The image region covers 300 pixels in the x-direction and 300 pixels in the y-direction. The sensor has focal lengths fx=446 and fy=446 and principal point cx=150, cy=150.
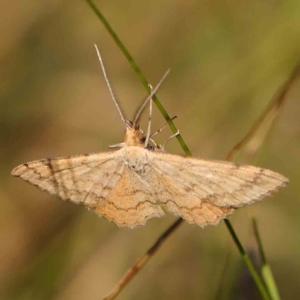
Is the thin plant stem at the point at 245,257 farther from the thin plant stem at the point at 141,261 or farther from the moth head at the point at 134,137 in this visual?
the moth head at the point at 134,137

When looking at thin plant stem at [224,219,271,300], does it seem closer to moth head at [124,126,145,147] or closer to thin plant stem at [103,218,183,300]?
thin plant stem at [103,218,183,300]

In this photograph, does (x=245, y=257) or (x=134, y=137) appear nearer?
(x=245, y=257)

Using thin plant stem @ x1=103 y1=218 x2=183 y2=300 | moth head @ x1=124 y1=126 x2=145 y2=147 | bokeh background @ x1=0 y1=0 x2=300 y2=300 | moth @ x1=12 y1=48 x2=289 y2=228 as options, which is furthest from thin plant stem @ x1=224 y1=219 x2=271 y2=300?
bokeh background @ x1=0 y1=0 x2=300 y2=300

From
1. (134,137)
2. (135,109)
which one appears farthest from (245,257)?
(135,109)

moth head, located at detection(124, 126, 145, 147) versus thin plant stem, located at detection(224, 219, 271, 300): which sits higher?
moth head, located at detection(124, 126, 145, 147)

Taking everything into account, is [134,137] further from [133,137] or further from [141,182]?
[141,182]

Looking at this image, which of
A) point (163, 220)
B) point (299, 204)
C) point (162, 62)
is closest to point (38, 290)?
point (163, 220)
